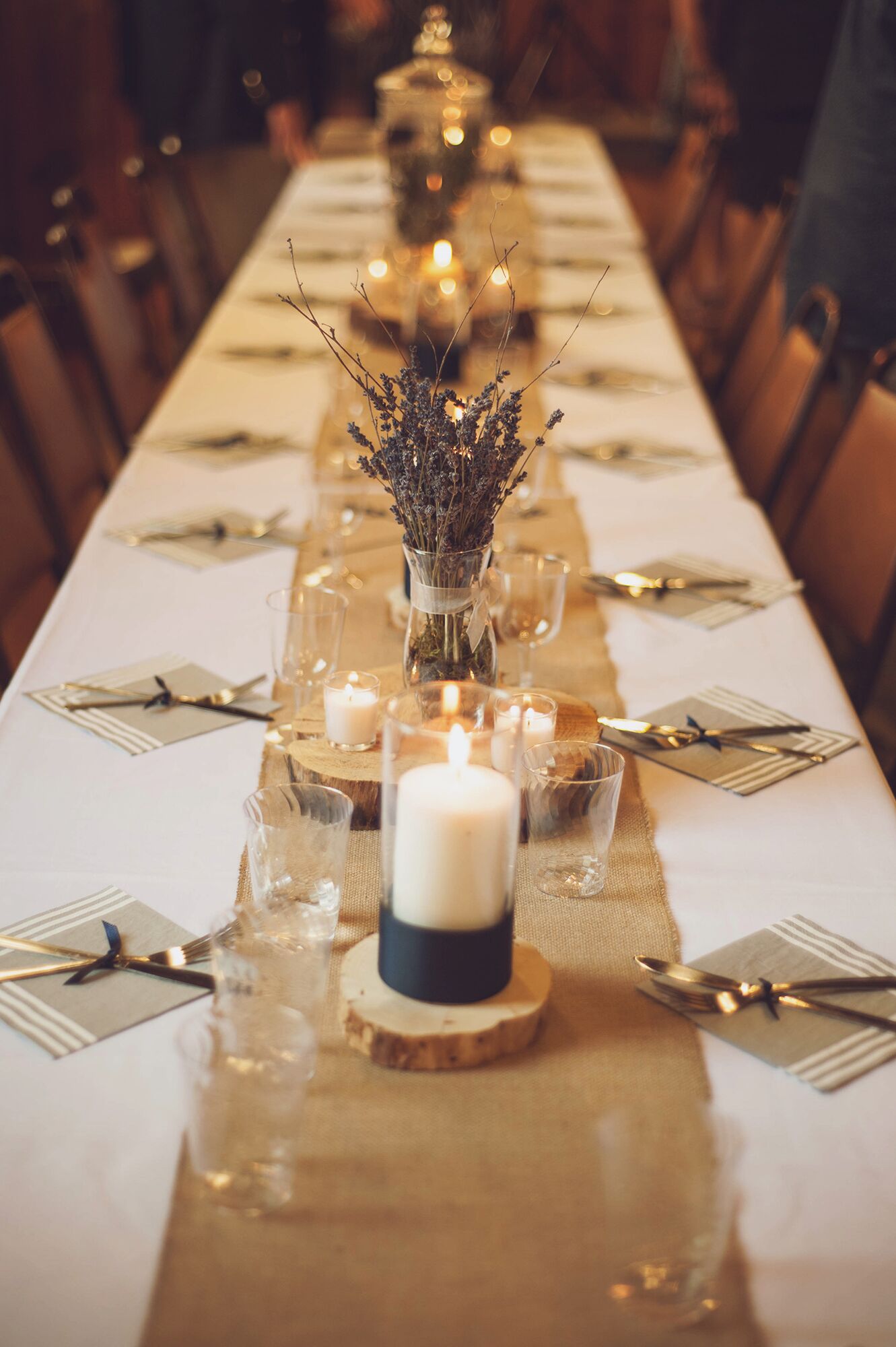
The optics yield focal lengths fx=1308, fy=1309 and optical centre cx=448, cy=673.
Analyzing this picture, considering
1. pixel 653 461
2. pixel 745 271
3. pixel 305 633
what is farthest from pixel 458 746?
pixel 745 271

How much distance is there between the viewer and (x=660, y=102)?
9.88m

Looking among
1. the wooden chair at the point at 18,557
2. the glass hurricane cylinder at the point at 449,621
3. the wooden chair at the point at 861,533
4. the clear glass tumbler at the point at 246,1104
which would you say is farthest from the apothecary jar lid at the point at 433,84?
the clear glass tumbler at the point at 246,1104

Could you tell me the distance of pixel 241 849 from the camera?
120 cm

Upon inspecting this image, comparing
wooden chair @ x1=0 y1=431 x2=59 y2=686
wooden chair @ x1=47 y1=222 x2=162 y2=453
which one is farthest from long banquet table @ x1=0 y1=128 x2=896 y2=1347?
wooden chair @ x1=47 y1=222 x2=162 y2=453

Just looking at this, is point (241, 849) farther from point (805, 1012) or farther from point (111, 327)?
point (111, 327)

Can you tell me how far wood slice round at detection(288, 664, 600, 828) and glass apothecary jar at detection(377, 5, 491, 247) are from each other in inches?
81.9

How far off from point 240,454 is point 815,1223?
5.79 feet

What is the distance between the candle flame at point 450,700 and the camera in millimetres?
913

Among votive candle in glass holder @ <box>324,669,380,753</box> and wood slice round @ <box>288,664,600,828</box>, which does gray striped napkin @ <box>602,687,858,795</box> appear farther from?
votive candle in glass holder @ <box>324,669,380,753</box>

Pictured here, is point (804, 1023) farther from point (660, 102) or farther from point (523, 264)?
point (660, 102)

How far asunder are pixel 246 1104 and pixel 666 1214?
247 millimetres

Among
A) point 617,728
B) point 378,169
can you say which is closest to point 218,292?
point 378,169

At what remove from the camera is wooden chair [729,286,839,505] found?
8.08ft

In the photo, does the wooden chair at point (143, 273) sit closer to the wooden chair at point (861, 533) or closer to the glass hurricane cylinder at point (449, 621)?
the wooden chair at point (861, 533)
